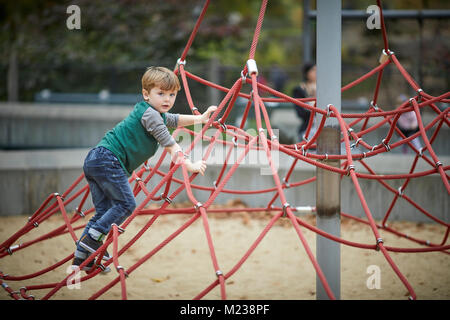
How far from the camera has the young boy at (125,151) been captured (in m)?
2.08

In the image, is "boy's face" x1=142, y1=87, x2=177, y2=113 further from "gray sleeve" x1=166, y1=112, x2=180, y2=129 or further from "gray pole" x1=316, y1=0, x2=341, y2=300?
"gray pole" x1=316, y1=0, x2=341, y2=300

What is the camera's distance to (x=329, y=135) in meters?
2.14

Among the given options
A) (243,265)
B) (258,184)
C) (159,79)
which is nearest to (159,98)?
(159,79)

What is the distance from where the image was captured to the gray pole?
205 centimetres

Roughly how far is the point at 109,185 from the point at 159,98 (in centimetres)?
40

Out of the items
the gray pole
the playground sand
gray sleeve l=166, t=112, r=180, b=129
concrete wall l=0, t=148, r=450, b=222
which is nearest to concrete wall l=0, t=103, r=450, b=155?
concrete wall l=0, t=148, r=450, b=222

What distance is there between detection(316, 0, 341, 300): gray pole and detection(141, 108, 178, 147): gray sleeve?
1.90 ft

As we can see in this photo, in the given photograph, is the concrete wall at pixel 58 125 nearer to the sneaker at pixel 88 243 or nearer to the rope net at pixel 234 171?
the rope net at pixel 234 171

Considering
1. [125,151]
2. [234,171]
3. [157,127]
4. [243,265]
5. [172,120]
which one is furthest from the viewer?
[243,265]

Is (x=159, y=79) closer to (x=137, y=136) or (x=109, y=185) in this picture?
(x=137, y=136)

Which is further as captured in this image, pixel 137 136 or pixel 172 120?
pixel 172 120
